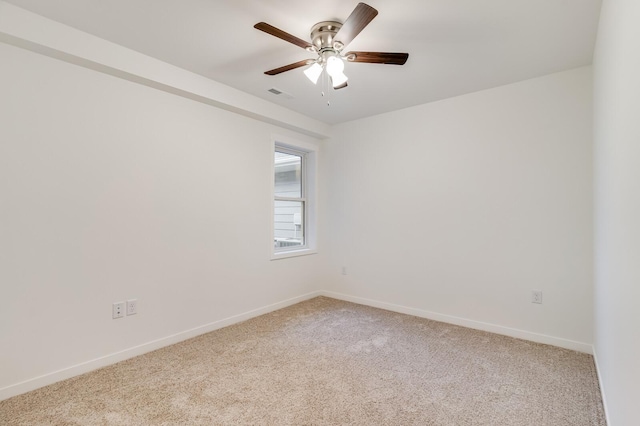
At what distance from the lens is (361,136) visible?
4.10 meters

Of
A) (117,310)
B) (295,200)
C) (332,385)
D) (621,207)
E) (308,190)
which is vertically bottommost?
(332,385)

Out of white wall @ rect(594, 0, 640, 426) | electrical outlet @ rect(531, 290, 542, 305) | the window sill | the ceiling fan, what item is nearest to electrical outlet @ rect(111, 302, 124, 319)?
the window sill

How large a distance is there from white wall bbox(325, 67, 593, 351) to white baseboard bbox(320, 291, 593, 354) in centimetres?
1

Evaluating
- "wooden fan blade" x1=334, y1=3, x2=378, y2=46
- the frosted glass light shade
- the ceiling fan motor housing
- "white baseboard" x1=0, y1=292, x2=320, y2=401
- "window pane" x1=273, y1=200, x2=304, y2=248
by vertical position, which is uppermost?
the ceiling fan motor housing

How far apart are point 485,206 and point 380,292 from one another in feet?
5.26

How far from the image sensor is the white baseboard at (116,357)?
6.58 feet

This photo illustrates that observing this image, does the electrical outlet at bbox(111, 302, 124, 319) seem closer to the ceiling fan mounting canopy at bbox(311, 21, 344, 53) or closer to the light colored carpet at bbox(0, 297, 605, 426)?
the light colored carpet at bbox(0, 297, 605, 426)

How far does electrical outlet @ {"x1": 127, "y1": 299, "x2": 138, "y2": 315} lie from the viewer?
2514 mm

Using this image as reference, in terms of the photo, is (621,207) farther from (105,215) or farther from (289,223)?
(289,223)

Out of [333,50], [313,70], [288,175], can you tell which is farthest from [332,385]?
[288,175]

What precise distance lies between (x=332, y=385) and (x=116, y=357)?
5.58 feet

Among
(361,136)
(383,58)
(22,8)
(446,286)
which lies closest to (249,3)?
(383,58)

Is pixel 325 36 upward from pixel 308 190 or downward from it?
upward

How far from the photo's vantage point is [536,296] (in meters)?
2.85
